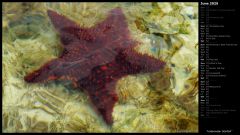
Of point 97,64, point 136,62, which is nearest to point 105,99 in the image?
point 97,64

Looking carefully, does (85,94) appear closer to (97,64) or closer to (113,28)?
(97,64)

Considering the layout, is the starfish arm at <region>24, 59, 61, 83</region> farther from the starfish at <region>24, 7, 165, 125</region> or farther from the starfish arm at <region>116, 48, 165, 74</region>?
the starfish arm at <region>116, 48, 165, 74</region>

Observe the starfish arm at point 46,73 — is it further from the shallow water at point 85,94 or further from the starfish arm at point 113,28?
the starfish arm at point 113,28

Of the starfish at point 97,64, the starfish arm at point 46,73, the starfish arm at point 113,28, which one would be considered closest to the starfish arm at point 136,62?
the starfish at point 97,64

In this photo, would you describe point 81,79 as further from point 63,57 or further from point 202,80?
point 202,80

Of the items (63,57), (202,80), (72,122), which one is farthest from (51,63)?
(202,80)

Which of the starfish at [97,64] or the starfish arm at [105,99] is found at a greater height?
the starfish at [97,64]

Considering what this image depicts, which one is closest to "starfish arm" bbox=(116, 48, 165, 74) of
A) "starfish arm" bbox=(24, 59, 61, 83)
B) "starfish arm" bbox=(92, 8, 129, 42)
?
"starfish arm" bbox=(92, 8, 129, 42)
